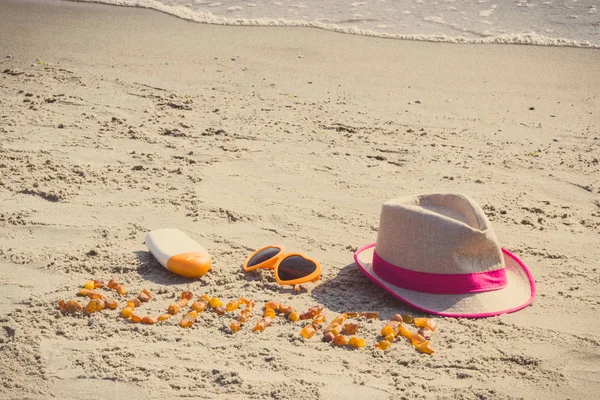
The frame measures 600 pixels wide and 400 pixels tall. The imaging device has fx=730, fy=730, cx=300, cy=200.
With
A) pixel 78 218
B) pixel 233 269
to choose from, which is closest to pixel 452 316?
pixel 233 269

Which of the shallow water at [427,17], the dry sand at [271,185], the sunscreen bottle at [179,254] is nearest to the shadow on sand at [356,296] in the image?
the dry sand at [271,185]

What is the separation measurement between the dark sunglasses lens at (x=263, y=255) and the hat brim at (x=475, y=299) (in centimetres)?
43

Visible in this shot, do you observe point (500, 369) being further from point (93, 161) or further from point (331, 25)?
point (331, 25)

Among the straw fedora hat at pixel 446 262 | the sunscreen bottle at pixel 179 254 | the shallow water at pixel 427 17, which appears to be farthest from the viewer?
the shallow water at pixel 427 17

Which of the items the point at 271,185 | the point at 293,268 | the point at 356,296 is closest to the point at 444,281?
the point at 356,296

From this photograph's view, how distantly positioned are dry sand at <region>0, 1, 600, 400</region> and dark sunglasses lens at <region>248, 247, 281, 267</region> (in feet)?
0.31

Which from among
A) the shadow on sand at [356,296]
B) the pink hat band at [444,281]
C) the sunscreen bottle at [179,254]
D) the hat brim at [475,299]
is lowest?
the shadow on sand at [356,296]

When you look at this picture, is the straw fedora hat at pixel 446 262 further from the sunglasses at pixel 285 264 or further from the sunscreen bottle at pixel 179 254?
the sunscreen bottle at pixel 179 254

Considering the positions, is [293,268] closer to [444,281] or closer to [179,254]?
[179,254]

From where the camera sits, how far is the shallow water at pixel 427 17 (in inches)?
326

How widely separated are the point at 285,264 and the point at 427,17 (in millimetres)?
6065

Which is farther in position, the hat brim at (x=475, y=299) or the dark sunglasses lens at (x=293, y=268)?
the dark sunglasses lens at (x=293, y=268)

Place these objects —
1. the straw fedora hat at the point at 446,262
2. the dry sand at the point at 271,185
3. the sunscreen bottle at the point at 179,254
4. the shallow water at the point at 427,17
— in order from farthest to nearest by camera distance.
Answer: the shallow water at the point at 427,17, the sunscreen bottle at the point at 179,254, the straw fedora hat at the point at 446,262, the dry sand at the point at 271,185

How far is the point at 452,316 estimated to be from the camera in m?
3.33
